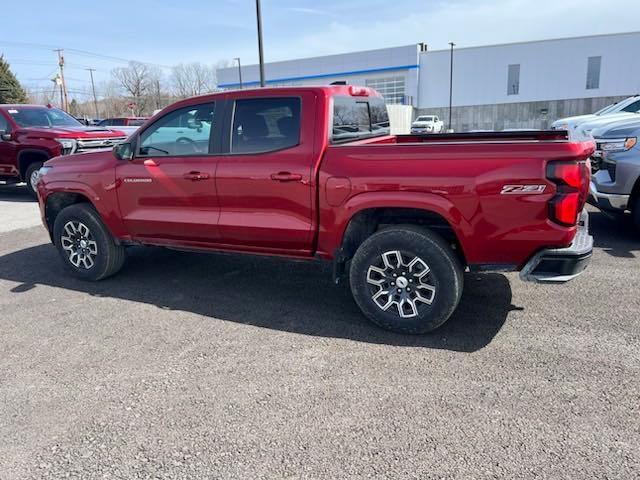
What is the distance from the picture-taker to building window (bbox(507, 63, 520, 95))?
164 feet

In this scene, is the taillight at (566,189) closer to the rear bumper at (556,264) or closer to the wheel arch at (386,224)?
the rear bumper at (556,264)

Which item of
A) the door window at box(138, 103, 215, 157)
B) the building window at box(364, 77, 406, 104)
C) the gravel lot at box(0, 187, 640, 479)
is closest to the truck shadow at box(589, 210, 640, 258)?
the gravel lot at box(0, 187, 640, 479)

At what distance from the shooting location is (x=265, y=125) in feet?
14.3

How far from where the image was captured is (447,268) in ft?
12.1

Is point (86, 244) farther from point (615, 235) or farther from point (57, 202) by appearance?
point (615, 235)

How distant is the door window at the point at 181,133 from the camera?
182 inches

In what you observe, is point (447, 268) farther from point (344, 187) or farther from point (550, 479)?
point (550, 479)

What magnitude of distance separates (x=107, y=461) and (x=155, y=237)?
2.83 meters

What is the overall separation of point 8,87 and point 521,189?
173 feet

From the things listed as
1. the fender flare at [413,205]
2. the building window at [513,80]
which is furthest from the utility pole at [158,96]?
the fender flare at [413,205]

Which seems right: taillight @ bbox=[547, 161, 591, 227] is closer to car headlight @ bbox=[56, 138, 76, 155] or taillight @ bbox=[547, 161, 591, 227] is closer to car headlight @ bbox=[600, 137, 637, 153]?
car headlight @ bbox=[600, 137, 637, 153]

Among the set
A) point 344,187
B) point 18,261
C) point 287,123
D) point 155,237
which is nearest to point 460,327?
point 344,187

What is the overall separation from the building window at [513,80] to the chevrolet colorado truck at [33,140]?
47.5 metres

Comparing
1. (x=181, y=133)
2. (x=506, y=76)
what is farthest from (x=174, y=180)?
(x=506, y=76)
